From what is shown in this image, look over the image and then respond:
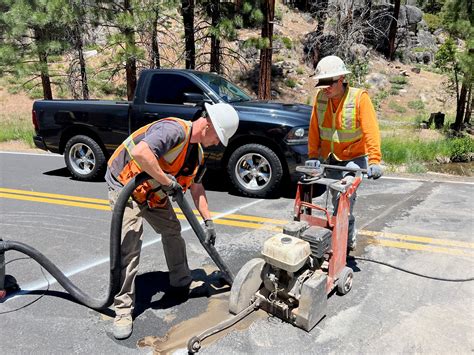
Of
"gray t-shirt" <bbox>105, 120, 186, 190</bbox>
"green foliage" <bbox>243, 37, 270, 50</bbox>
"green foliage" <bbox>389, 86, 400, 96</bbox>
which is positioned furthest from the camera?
"green foliage" <bbox>389, 86, 400, 96</bbox>

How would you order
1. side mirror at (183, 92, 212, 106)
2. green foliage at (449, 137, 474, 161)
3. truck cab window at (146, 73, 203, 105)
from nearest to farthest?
side mirror at (183, 92, 212, 106) < truck cab window at (146, 73, 203, 105) < green foliage at (449, 137, 474, 161)

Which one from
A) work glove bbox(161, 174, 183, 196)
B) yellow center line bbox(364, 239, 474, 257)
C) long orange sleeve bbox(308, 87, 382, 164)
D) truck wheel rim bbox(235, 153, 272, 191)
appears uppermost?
long orange sleeve bbox(308, 87, 382, 164)

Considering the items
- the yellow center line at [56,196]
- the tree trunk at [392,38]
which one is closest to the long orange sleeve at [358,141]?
the yellow center line at [56,196]

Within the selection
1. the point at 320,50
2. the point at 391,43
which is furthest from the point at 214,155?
the point at 391,43

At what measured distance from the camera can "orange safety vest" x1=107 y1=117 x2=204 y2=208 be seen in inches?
121

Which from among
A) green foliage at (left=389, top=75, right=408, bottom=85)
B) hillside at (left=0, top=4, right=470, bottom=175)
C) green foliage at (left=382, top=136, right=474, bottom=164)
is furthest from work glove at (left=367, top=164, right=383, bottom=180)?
green foliage at (left=389, top=75, right=408, bottom=85)

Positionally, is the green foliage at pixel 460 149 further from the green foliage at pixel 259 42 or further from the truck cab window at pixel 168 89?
the truck cab window at pixel 168 89

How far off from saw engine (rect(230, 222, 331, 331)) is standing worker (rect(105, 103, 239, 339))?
0.50m

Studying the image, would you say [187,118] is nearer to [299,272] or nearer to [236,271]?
[236,271]

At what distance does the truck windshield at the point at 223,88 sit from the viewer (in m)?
6.81

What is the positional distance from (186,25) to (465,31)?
9.38 m

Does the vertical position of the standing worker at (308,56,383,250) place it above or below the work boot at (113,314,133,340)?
above

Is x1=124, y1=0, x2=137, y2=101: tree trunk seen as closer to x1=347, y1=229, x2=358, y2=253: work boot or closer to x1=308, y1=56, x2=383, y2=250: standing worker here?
x1=308, y1=56, x2=383, y2=250: standing worker

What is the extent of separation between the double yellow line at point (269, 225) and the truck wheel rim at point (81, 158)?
1021 millimetres
